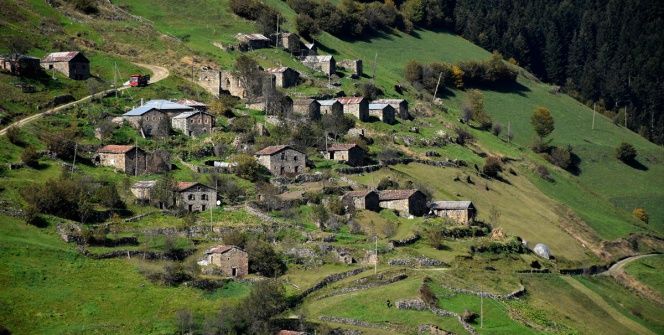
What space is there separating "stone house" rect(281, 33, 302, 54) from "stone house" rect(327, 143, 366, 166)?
118ft

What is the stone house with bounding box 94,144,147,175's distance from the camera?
10219 centimetres

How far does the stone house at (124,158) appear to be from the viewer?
102 metres

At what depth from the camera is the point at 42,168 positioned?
97.8 m

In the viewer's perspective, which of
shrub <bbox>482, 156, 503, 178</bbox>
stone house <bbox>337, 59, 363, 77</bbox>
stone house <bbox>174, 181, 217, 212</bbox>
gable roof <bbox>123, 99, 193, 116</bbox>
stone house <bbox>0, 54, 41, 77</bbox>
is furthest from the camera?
stone house <bbox>337, 59, 363, 77</bbox>

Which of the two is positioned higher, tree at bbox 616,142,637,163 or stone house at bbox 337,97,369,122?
stone house at bbox 337,97,369,122

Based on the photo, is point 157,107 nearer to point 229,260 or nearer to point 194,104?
point 194,104

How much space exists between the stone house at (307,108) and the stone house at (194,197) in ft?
90.1

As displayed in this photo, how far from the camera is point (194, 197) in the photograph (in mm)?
97375

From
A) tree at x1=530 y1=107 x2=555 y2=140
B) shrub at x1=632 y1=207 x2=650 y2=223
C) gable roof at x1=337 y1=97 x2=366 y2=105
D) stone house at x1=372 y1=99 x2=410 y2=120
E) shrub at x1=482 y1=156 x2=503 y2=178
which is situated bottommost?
shrub at x1=632 y1=207 x2=650 y2=223

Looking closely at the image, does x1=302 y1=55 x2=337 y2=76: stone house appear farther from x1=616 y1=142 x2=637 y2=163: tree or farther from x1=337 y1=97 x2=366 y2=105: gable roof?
x1=616 y1=142 x2=637 y2=163: tree

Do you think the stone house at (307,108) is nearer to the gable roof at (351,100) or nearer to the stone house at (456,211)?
the gable roof at (351,100)

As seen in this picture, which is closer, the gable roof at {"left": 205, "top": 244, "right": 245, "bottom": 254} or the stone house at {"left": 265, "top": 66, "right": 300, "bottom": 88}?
the gable roof at {"left": 205, "top": 244, "right": 245, "bottom": 254}

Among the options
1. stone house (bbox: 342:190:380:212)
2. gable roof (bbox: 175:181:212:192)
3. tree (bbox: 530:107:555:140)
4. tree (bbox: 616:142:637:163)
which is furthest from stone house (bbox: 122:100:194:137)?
tree (bbox: 616:142:637:163)

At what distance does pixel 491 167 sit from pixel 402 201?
1171 inches
